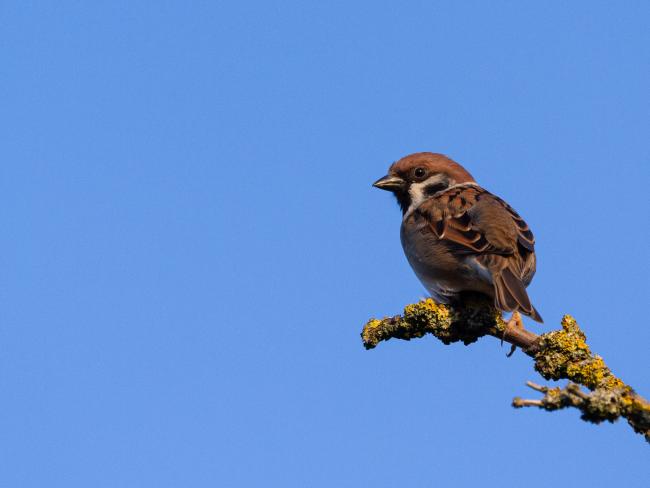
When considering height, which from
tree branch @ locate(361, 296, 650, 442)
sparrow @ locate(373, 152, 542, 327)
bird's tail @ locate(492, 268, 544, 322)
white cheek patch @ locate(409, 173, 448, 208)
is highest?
white cheek patch @ locate(409, 173, 448, 208)

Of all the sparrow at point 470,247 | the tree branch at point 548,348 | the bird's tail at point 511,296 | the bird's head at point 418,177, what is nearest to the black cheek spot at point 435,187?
the bird's head at point 418,177

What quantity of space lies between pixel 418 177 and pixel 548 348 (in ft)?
11.3

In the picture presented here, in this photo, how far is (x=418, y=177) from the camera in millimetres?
7656

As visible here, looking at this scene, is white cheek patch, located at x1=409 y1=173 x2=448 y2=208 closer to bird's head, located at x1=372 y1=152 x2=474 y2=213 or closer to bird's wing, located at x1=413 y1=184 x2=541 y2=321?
bird's head, located at x1=372 y1=152 x2=474 y2=213

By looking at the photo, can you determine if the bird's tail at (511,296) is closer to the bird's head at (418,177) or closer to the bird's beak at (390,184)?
the bird's head at (418,177)

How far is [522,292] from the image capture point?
5.55 meters

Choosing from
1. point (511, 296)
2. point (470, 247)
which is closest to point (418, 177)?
point (470, 247)

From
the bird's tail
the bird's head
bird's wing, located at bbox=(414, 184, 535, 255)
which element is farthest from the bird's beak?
the bird's tail

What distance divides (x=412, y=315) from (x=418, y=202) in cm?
257

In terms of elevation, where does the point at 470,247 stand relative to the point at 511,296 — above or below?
above

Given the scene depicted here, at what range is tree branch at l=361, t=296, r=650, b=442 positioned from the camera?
296cm

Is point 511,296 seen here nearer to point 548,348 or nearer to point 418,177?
point 548,348

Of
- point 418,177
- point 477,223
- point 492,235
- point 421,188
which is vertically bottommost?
point 492,235

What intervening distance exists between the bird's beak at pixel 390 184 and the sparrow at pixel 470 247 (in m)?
0.19
